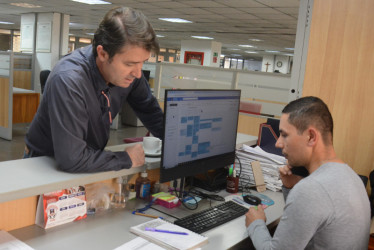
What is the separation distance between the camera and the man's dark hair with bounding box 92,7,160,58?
1.26m

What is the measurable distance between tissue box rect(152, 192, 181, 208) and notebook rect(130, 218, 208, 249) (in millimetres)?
216

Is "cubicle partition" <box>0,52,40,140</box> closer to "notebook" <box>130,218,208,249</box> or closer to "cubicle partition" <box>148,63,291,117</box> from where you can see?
"cubicle partition" <box>148,63,291,117</box>

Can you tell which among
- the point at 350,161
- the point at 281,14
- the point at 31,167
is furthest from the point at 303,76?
Answer: the point at 281,14

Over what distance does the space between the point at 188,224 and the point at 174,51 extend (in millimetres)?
22196

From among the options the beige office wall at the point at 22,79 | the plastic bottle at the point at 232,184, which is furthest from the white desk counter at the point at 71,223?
the beige office wall at the point at 22,79

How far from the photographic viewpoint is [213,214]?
1474 mm

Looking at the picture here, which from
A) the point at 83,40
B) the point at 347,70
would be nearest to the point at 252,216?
the point at 347,70

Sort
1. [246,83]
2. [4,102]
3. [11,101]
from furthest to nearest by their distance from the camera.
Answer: [4,102] → [11,101] → [246,83]

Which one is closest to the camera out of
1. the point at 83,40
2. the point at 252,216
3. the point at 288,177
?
the point at 252,216

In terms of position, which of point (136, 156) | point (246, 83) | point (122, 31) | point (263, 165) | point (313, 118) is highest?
point (122, 31)

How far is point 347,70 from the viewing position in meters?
2.42

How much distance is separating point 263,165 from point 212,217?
665mm

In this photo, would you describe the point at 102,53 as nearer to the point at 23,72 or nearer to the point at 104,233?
the point at 104,233

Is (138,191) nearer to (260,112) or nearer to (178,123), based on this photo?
(178,123)
